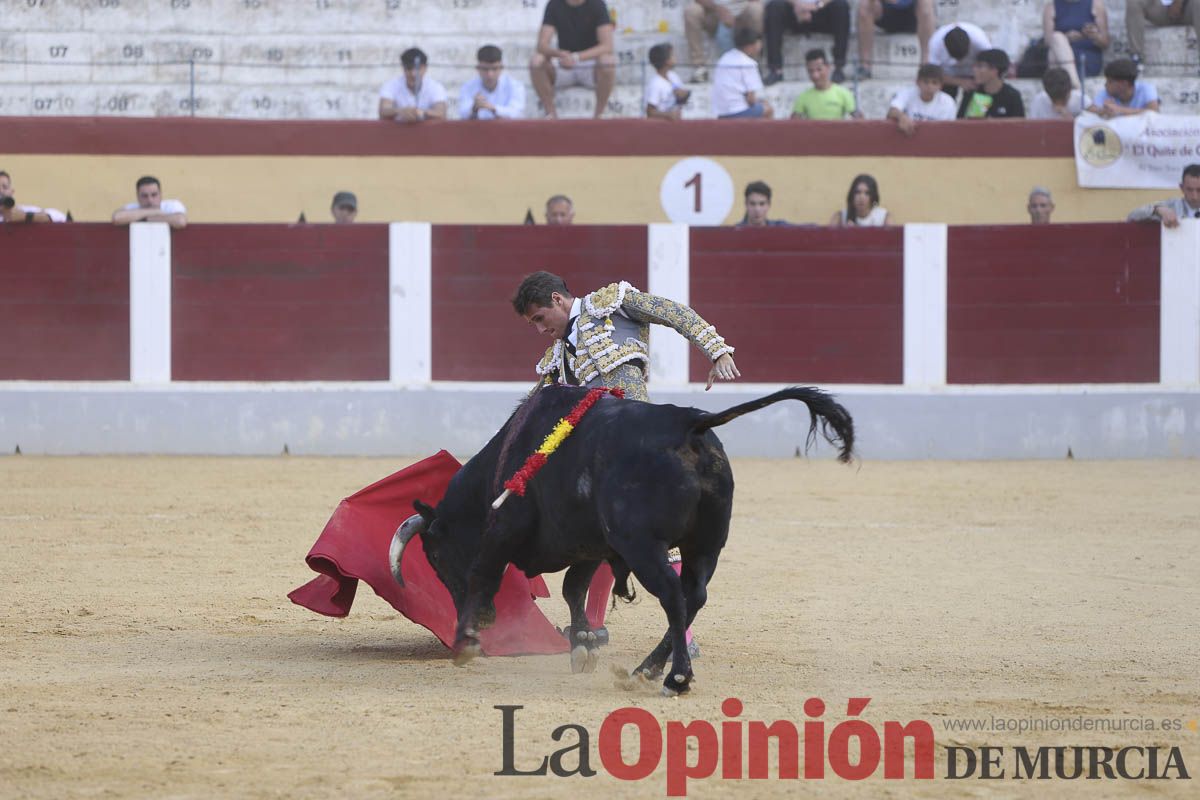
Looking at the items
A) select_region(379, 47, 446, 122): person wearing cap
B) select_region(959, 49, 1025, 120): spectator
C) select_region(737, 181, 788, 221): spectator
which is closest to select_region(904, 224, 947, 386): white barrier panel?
select_region(737, 181, 788, 221): spectator

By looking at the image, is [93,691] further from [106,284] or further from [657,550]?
[106,284]

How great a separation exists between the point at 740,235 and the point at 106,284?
3.54m

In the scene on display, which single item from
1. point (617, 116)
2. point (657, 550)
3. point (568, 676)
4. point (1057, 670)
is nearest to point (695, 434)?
point (657, 550)

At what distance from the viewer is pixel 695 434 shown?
3.80 m

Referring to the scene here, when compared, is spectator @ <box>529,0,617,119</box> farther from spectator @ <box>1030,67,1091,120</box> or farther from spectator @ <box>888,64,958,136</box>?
spectator @ <box>1030,67,1091,120</box>

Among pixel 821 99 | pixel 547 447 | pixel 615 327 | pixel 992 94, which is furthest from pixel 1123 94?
pixel 547 447

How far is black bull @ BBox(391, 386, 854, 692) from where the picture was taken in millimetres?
3742

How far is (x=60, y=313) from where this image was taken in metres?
9.48

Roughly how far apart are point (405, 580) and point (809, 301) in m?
5.23

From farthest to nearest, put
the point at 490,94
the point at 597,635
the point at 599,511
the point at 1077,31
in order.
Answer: the point at 1077,31, the point at 490,94, the point at 597,635, the point at 599,511

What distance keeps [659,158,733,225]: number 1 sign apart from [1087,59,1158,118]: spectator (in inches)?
88.1

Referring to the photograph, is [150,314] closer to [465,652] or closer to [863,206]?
[863,206]

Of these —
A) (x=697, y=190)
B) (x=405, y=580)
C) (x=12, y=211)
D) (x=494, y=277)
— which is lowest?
(x=405, y=580)

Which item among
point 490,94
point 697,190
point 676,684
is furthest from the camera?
point 490,94
